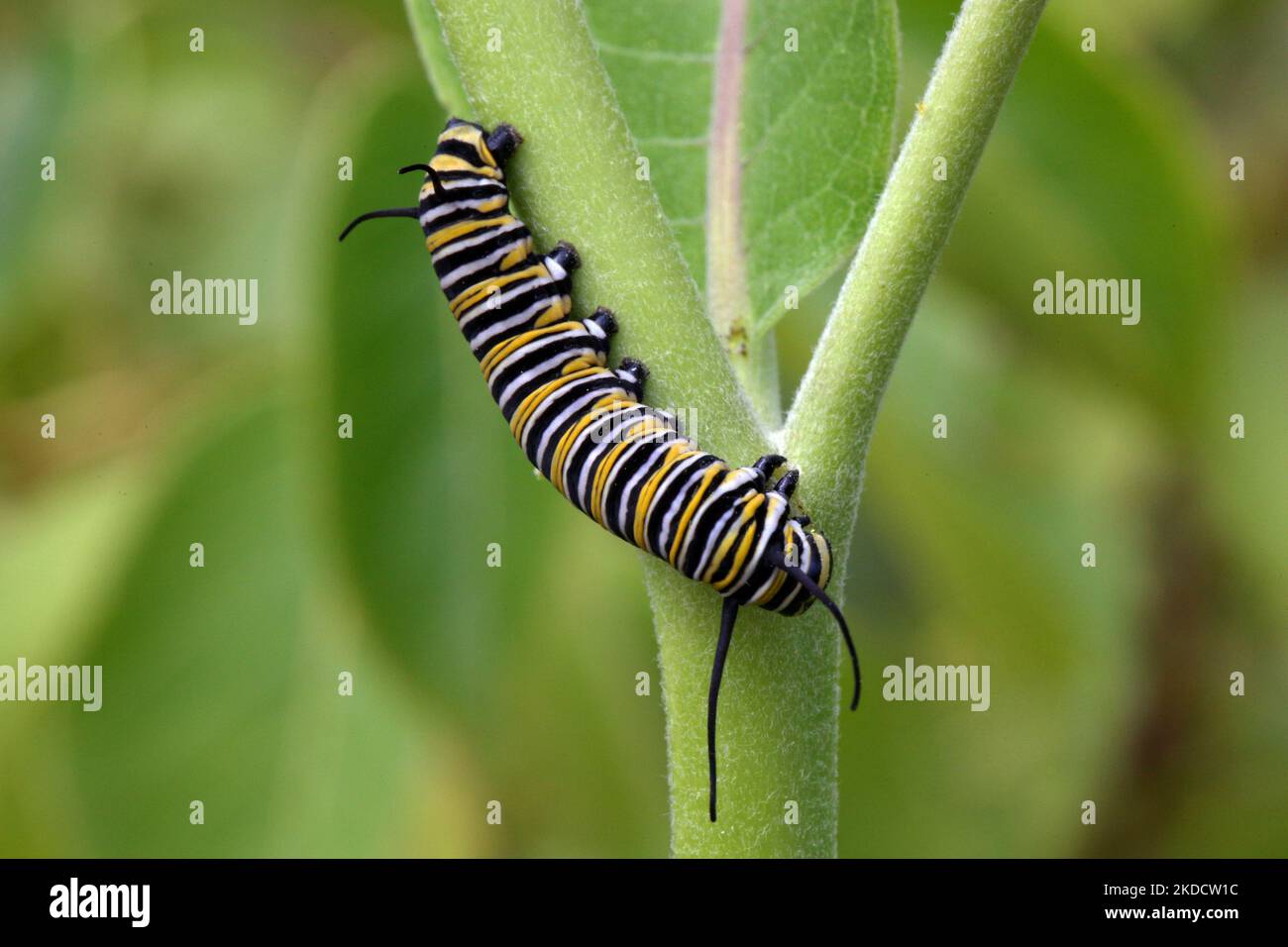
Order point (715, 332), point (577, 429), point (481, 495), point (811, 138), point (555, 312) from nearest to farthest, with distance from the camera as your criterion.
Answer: point (715, 332), point (555, 312), point (577, 429), point (811, 138), point (481, 495)

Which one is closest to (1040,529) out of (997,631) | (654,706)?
(997,631)

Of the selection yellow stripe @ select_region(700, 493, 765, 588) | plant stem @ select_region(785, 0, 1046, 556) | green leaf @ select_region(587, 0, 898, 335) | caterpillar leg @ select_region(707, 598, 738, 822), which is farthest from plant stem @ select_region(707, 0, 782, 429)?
caterpillar leg @ select_region(707, 598, 738, 822)

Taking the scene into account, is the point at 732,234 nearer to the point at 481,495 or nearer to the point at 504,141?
the point at 504,141

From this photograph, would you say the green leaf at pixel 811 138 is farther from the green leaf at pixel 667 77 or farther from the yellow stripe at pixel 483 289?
the yellow stripe at pixel 483 289

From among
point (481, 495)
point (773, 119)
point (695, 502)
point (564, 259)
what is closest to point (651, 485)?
point (695, 502)

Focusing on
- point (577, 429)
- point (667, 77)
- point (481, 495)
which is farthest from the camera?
point (481, 495)

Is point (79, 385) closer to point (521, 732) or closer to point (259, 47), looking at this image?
point (259, 47)
